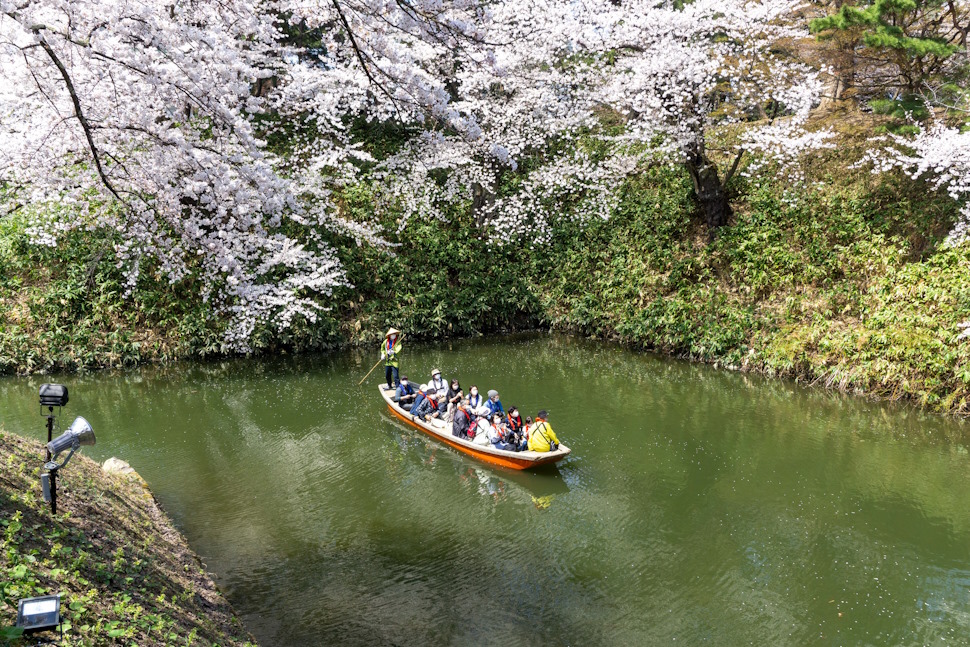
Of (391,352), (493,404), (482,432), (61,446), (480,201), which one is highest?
(480,201)

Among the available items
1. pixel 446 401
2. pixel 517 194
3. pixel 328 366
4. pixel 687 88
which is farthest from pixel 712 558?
pixel 517 194

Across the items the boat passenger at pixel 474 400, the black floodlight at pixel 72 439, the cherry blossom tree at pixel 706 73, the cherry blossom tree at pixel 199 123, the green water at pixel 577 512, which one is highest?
the cherry blossom tree at pixel 706 73

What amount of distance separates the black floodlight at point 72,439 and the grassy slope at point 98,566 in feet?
1.86

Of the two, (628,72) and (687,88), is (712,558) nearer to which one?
(687,88)

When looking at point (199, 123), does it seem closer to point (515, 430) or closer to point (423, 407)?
Result: point (423, 407)

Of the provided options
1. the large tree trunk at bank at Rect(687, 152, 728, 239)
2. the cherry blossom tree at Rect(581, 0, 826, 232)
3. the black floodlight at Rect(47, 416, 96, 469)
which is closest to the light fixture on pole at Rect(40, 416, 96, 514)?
the black floodlight at Rect(47, 416, 96, 469)

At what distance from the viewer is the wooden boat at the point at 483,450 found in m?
9.69

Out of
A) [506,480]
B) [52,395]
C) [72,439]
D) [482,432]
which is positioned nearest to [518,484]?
[506,480]

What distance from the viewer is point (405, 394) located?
41.9 ft

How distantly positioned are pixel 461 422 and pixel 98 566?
6.45 meters

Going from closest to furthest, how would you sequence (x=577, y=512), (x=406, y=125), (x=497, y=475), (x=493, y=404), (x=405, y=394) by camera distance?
(x=577, y=512) → (x=497, y=475) → (x=493, y=404) → (x=405, y=394) → (x=406, y=125)

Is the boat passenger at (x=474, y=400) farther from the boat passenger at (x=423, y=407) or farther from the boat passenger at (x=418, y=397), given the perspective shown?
the boat passenger at (x=418, y=397)

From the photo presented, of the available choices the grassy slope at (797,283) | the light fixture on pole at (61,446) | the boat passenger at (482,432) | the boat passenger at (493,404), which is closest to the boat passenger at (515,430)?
the boat passenger at (482,432)

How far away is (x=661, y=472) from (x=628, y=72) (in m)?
12.0
